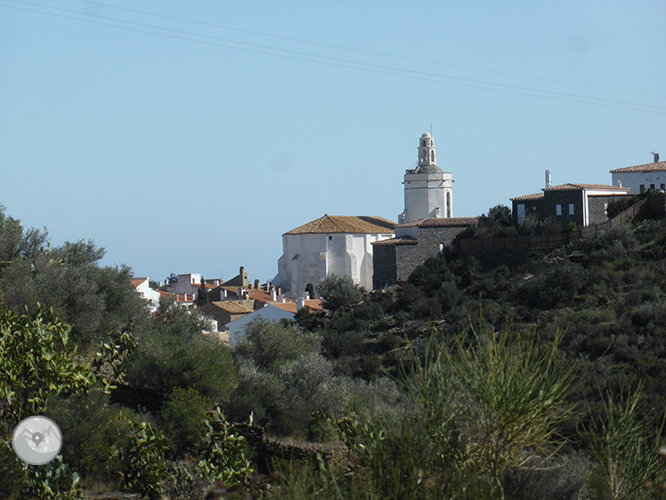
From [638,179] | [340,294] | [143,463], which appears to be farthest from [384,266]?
[143,463]

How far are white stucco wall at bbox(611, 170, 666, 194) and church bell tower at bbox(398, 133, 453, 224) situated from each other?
16.6 meters

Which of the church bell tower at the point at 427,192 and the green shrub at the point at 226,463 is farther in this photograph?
the church bell tower at the point at 427,192

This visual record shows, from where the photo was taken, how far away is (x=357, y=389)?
62.4 ft

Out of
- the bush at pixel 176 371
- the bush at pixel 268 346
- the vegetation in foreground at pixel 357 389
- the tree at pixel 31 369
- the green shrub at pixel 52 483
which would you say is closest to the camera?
the vegetation in foreground at pixel 357 389

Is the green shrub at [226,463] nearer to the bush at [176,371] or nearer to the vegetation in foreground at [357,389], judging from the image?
the vegetation in foreground at [357,389]

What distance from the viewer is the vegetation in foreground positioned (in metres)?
6.95

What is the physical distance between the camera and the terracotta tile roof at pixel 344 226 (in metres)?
58.8

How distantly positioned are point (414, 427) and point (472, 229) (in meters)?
36.1

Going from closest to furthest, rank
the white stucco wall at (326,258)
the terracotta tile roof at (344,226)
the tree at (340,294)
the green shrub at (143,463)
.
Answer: the green shrub at (143,463), the tree at (340,294), the white stucco wall at (326,258), the terracotta tile roof at (344,226)

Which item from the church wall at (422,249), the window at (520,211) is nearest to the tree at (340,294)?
the church wall at (422,249)

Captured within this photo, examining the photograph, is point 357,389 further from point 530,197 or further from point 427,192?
point 427,192

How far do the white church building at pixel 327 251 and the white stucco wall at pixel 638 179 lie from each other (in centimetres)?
1864

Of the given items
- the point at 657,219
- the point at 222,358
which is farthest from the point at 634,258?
the point at 222,358

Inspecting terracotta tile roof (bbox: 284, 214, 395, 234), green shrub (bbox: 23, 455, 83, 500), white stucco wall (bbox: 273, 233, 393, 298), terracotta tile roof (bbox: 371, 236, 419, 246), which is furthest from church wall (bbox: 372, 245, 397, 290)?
green shrub (bbox: 23, 455, 83, 500)
